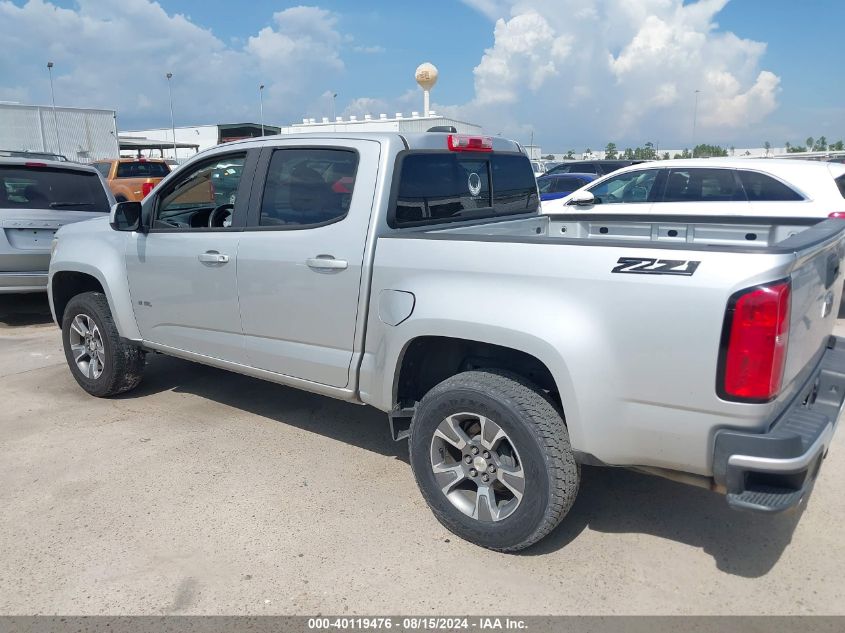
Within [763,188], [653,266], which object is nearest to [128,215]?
[653,266]

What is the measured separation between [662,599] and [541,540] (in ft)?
1.87

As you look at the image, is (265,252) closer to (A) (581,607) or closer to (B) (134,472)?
(B) (134,472)

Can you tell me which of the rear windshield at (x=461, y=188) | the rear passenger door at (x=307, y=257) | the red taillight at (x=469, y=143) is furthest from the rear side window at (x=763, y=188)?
the rear passenger door at (x=307, y=257)

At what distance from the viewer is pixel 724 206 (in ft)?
24.4

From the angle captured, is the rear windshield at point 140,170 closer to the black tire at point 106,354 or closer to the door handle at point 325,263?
the black tire at point 106,354

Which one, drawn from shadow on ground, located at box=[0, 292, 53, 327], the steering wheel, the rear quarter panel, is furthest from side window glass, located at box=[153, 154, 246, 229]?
shadow on ground, located at box=[0, 292, 53, 327]

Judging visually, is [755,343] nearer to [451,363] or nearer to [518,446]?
[518,446]

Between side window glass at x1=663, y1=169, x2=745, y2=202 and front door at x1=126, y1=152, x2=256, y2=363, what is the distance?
5.57 m

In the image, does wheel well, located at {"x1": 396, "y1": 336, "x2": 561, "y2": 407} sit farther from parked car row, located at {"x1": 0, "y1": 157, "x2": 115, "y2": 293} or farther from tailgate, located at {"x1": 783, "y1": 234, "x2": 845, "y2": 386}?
parked car row, located at {"x1": 0, "y1": 157, "x2": 115, "y2": 293}

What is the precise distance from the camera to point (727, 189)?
743 centimetres

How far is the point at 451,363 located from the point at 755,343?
4.87 ft

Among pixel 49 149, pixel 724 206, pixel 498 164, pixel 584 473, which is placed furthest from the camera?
pixel 49 149

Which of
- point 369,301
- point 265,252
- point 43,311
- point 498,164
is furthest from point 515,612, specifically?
point 43,311

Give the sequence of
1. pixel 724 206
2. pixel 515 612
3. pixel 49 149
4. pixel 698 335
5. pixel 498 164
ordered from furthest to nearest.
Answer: pixel 49 149 < pixel 724 206 < pixel 498 164 < pixel 515 612 < pixel 698 335
